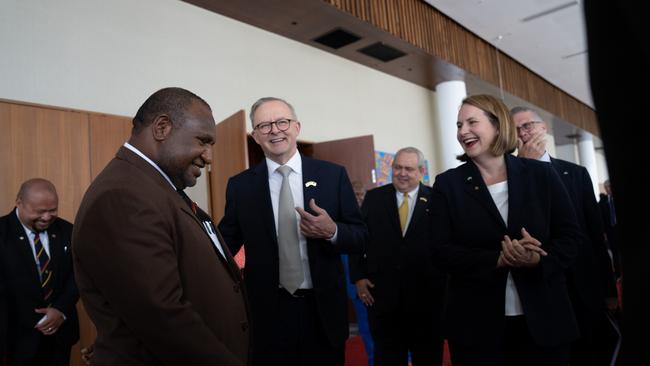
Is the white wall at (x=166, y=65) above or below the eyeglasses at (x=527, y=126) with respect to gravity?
above

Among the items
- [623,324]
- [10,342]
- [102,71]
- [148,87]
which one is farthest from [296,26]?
[623,324]

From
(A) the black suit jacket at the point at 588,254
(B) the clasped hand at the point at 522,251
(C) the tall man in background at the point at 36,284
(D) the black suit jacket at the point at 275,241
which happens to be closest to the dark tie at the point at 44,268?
(C) the tall man in background at the point at 36,284

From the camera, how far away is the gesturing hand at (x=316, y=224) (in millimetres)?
1877

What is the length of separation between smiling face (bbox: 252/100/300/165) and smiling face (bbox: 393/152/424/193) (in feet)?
3.96

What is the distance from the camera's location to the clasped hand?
1640 millimetres

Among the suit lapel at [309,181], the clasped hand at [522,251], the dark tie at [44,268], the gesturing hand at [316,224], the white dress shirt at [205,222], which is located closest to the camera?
the white dress shirt at [205,222]

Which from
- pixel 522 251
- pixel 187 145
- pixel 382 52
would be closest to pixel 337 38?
pixel 382 52

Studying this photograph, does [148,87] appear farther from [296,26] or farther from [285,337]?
[285,337]

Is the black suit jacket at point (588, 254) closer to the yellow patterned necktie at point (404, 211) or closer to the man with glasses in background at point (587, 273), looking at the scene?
the man with glasses in background at point (587, 273)

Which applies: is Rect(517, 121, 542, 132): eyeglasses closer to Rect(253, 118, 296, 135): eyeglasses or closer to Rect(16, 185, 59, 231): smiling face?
Rect(253, 118, 296, 135): eyeglasses

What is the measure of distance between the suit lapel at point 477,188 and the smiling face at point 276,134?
0.83 metres

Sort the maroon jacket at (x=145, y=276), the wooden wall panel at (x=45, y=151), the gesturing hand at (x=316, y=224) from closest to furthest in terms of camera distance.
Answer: the maroon jacket at (x=145, y=276) → the gesturing hand at (x=316, y=224) → the wooden wall panel at (x=45, y=151)

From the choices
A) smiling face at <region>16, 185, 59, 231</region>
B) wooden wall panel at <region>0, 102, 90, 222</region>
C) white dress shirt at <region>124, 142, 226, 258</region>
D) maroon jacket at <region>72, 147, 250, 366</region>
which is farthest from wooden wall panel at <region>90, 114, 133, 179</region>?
maroon jacket at <region>72, 147, 250, 366</region>

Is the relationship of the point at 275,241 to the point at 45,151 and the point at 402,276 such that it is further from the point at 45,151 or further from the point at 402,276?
the point at 45,151
